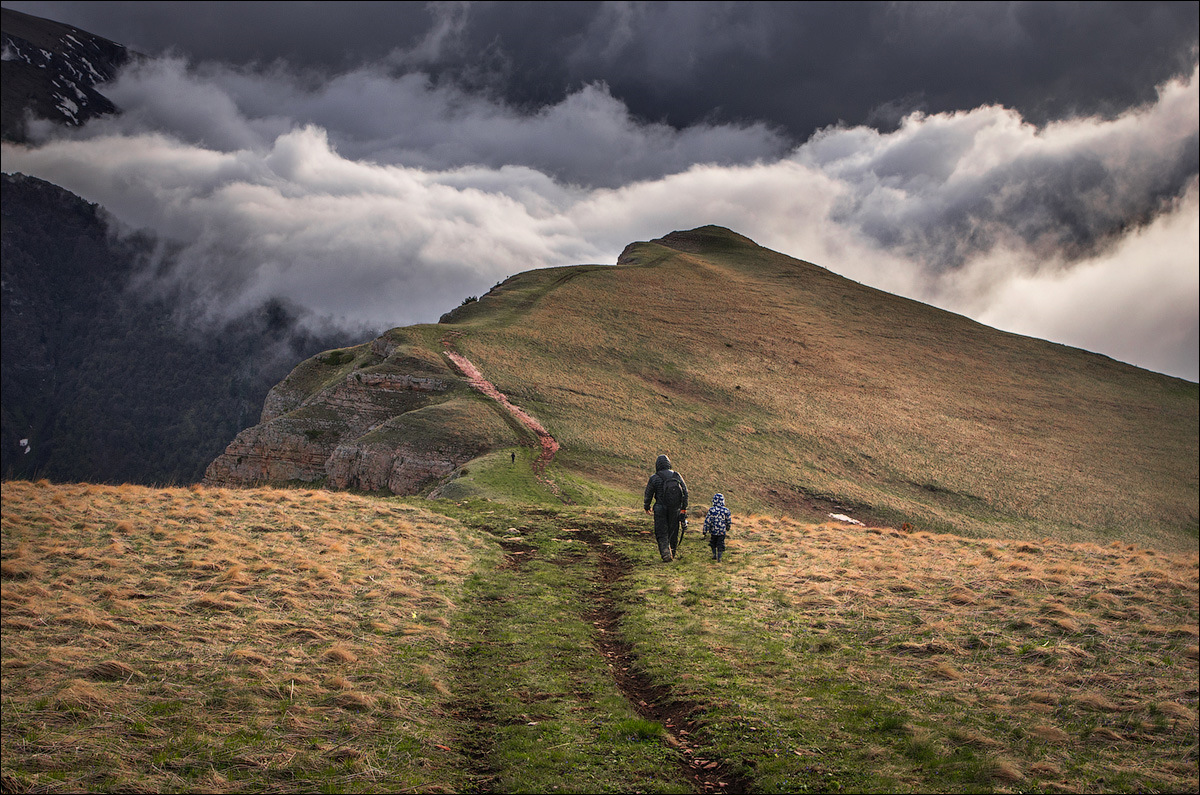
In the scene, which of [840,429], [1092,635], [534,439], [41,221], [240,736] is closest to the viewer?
[240,736]

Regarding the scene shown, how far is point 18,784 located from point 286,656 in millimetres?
4097

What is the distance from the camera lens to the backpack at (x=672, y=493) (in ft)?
64.6

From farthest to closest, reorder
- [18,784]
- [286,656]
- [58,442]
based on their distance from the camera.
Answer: [58,442], [286,656], [18,784]

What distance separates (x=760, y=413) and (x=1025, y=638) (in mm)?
51297

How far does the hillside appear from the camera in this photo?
153ft

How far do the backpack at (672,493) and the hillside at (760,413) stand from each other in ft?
47.3

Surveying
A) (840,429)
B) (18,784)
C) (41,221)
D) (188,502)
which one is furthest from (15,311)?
(18,784)

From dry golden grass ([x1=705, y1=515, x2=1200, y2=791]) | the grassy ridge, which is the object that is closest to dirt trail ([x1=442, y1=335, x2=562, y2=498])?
the grassy ridge

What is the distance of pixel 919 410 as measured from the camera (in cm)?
7250

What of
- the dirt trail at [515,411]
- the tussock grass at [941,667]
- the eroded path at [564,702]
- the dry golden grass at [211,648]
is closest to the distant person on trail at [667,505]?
the tussock grass at [941,667]

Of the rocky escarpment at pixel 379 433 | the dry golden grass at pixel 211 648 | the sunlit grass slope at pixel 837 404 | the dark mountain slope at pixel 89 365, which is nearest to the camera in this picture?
the dry golden grass at pixel 211 648

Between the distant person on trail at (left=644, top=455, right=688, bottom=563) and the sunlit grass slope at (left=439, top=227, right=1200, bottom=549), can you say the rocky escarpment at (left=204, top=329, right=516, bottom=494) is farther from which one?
the distant person on trail at (left=644, top=455, right=688, bottom=563)

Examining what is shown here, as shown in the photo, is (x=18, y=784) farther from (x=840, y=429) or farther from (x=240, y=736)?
(x=840, y=429)

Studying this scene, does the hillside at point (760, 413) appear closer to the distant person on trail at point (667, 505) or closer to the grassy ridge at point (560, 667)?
the distant person on trail at point (667, 505)
